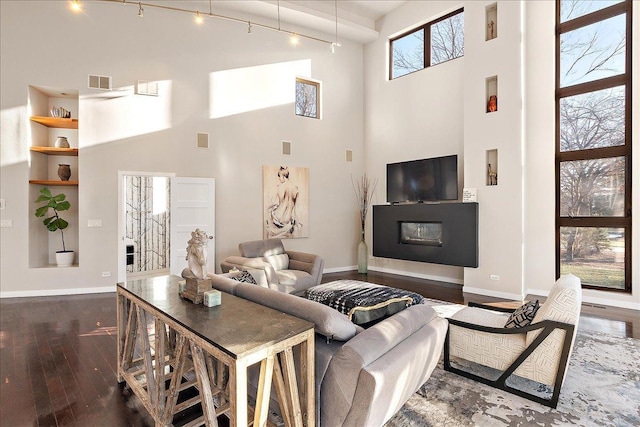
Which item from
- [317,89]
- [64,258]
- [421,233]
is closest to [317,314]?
[421,233]

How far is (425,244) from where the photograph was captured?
6555 millimetres

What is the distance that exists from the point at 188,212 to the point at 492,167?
5.49m

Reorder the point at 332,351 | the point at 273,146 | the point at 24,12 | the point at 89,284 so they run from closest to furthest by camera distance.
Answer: the point at 332,351 → the point at 24,12 → the point at 89,284 → the point at 273,146

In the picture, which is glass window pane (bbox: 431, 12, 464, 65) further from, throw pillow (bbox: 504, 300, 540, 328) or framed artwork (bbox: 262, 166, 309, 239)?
throw pillow (bbox: 504, 300, 540, 328)

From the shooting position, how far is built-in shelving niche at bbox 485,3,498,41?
5711 millimetres

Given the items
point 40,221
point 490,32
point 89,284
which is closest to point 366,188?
point 490,32

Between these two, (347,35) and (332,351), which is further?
(347,35)

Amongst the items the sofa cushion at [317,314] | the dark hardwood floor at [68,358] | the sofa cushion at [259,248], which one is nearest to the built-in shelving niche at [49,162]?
the dark hardwood floor at [68,358]

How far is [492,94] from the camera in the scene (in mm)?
5789

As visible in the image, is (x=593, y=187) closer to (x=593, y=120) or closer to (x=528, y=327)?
(x=593, y=120)

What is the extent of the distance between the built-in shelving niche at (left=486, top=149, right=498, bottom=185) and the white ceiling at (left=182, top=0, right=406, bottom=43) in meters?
4.07

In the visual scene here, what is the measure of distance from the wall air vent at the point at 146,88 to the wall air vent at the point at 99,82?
460mm

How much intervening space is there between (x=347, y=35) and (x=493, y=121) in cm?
418

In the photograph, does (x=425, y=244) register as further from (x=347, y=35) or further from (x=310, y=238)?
(x=347, y=35)
